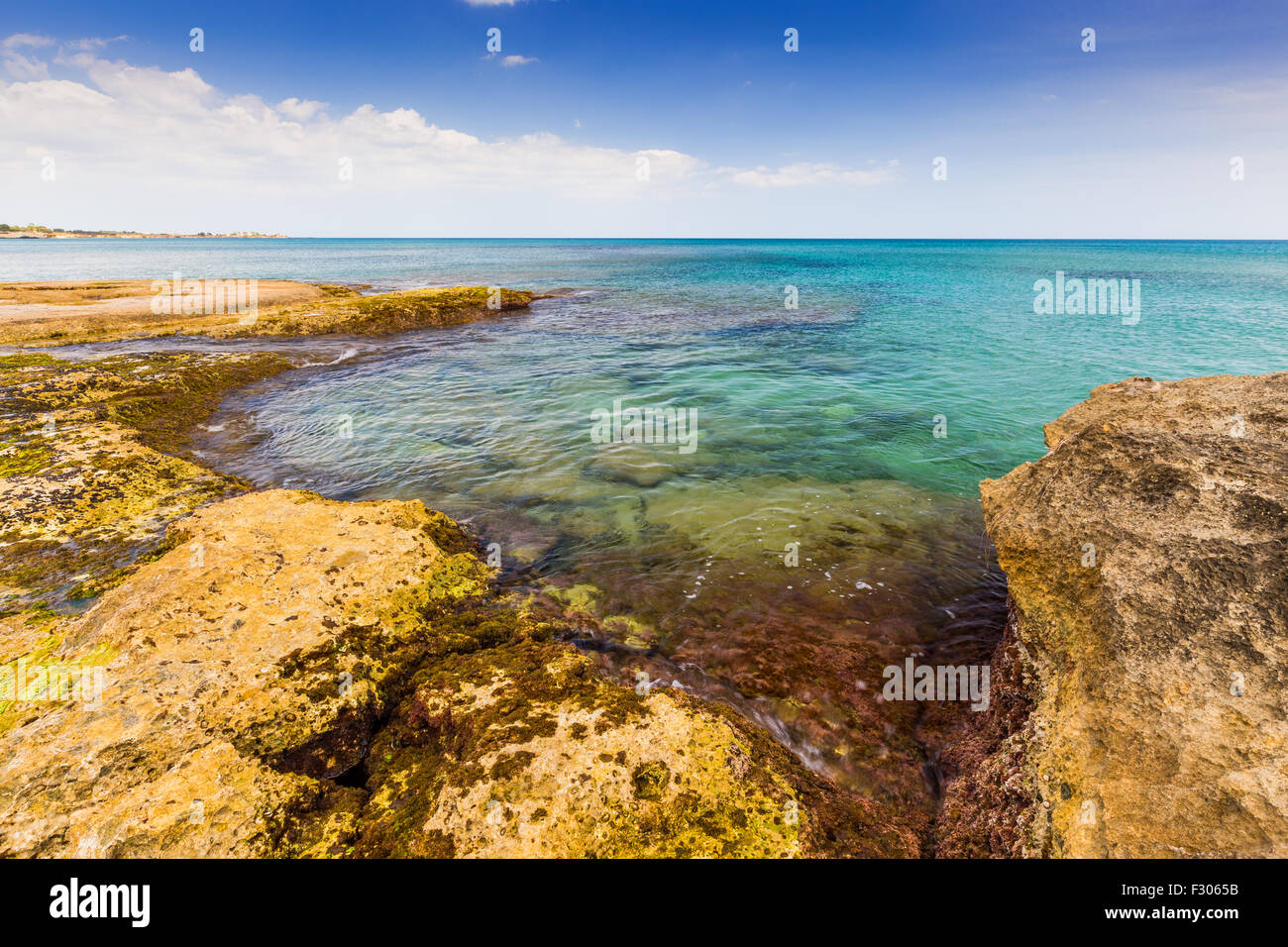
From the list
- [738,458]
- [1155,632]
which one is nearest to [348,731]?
[1155,632]

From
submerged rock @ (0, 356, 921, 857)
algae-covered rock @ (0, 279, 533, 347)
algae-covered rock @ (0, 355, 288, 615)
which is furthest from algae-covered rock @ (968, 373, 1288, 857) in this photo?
algae-covered rock @ (0, 279, 533, 347)

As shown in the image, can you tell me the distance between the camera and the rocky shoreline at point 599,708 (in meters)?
3.55

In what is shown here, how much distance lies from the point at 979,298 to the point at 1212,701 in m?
53.6

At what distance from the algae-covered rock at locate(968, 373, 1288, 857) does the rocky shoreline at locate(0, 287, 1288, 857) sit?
0.02 m

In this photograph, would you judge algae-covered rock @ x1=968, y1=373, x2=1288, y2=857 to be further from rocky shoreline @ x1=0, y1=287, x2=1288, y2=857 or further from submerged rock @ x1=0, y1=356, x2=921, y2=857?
submerged rock @ x1=0, y1=356, x2=921, y2=857

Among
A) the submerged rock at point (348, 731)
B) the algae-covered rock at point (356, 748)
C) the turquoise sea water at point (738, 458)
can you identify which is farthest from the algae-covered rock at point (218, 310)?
the algae-covered rock at point (356, 748)

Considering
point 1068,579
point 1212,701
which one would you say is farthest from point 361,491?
point 1212,701

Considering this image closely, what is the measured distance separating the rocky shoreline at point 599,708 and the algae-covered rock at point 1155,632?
0.02 metres

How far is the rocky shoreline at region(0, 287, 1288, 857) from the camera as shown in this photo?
Result: 11.7 feet

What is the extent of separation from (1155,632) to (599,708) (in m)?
4.46

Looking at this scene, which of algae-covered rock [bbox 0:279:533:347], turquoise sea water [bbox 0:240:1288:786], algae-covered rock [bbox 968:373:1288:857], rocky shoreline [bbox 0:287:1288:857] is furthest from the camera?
algae-covered rock [bbox 0:279:533:347]

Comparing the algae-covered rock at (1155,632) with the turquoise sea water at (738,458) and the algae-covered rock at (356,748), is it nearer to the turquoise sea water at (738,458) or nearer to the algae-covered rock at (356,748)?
the algae-covered rock at (356,748)

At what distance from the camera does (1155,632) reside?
Answer: 420 cm

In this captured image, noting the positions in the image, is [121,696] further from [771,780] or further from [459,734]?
[771,780]
